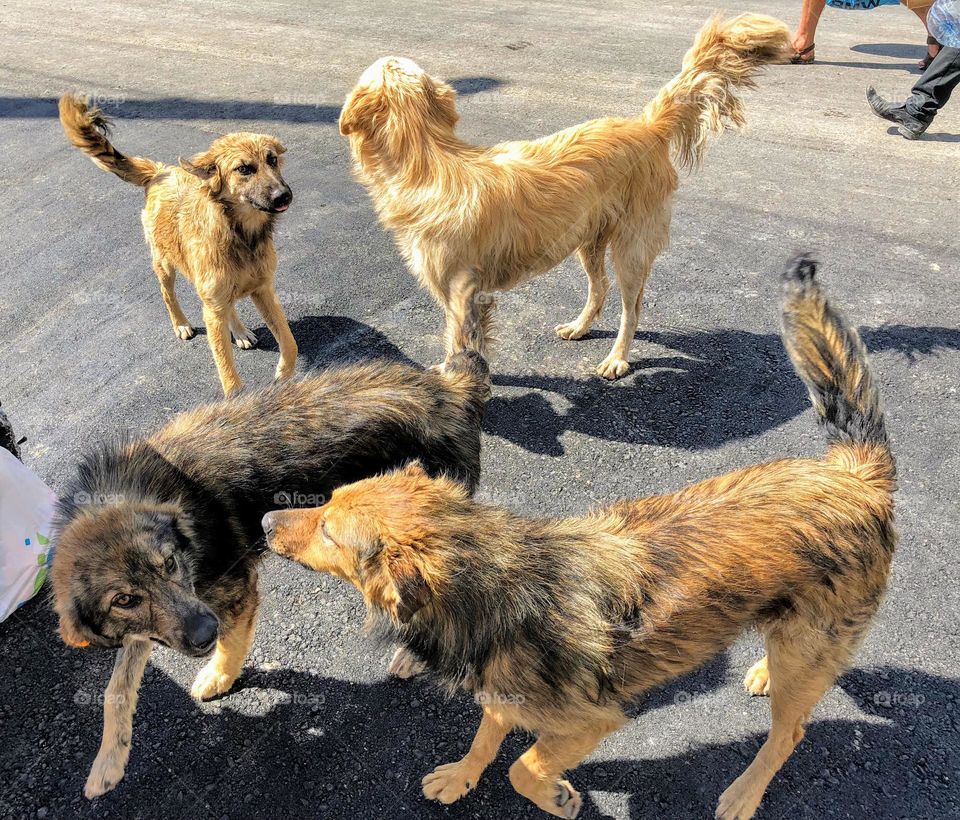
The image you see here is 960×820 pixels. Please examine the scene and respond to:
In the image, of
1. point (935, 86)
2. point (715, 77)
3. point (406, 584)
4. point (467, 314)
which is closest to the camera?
point (406, 584)

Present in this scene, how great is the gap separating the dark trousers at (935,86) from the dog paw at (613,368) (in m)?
5.74

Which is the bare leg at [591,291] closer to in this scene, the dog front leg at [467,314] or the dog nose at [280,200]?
the dog front leg at [467,314]

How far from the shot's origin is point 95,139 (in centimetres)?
531

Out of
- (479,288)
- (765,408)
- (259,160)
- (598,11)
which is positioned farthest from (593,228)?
(598,11)

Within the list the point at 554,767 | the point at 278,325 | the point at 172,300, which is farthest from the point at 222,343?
the point at 554,767

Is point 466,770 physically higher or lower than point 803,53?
lower

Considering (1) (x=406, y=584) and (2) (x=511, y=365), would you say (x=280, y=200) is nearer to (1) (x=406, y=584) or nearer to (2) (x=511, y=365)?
(2) (x=511, y=365)

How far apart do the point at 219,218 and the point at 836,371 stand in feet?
12.7

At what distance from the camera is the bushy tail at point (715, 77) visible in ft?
16.0

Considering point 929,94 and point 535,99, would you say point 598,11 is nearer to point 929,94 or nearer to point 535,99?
point 535,99

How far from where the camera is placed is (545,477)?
186 inches

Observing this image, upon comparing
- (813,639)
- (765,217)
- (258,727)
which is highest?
(765,217)

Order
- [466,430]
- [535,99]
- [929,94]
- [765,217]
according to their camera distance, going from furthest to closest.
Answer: [535,99]
[929,94]
[765,217]
[466,430]

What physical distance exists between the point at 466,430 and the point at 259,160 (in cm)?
248
